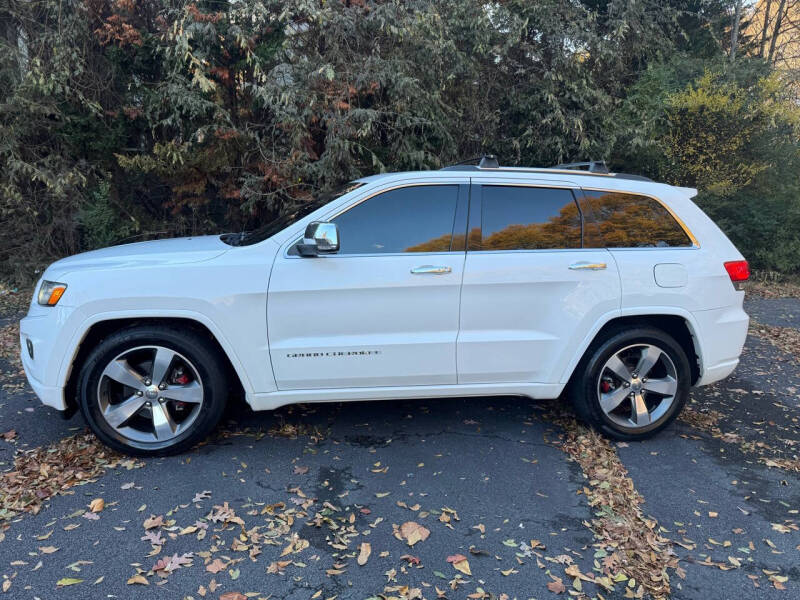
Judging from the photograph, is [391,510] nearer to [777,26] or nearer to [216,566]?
[216,566]

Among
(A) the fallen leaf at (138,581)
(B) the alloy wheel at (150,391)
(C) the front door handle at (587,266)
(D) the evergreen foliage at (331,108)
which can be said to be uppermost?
(D) the evergreen foliage at (331,108)

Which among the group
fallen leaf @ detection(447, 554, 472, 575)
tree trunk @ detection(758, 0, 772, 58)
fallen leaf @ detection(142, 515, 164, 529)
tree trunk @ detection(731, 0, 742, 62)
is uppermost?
tree trunk @ detection(758, 0, 772, 58)

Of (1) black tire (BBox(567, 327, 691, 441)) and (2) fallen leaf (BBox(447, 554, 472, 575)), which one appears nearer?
(2) fallen leaf (BBox(447, 554, 472, 575))

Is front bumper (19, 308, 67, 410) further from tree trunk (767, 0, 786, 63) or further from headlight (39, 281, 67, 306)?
tree trunk (767, 0, 786, 63)

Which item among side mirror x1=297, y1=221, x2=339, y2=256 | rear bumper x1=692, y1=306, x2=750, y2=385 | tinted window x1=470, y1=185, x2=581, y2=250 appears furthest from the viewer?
rear bumper x1=692, y1=306, x2=750, y2=385

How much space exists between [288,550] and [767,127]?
10640 mm

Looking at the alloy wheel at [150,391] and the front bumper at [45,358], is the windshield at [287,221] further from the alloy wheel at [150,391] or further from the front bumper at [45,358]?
the front bumper at [45,358]

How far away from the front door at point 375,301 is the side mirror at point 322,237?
15 cm

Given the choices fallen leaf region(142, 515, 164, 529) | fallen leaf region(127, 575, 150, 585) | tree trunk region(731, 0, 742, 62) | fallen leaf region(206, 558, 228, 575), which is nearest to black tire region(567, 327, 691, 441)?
fallen leaf region(206, 558, 228, 575)

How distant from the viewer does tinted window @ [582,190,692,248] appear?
13.6 feet

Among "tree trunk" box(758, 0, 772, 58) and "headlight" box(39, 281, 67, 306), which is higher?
"tree trunk" box(758, 0, 772, 58)

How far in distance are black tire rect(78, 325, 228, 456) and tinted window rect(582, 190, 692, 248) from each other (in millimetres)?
2645

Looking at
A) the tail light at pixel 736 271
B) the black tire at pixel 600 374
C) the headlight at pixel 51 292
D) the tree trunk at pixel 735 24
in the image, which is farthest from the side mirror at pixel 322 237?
the tree trunk at pixel 735 24

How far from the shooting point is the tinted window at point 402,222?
3.94 meters
